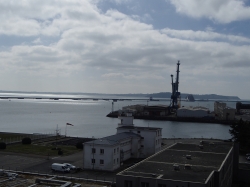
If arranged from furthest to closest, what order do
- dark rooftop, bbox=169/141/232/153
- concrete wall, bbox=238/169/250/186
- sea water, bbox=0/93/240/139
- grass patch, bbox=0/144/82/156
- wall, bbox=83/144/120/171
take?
sea water, bbox=0/93/240/139, grass patch, bbox=0/144/82/156, wall, bbox=83/144/120/171, concrete wall, bbox=238/169/250/186, dark rooftop, bbox=169/141/232/153

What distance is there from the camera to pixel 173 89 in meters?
36.2

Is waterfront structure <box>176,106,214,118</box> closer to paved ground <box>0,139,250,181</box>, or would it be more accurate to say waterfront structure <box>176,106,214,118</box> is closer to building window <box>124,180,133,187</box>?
paved ground <box>0,139,250,181</box>

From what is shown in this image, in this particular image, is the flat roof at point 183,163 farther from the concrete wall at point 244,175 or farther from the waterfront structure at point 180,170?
the concrete wall at point 244,175

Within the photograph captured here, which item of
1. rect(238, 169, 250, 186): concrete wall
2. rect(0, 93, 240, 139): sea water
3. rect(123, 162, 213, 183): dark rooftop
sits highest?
rect(123, 162, 213, 183): dark rooftop

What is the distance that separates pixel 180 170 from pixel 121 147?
12.0ft

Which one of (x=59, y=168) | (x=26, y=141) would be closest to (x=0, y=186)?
(x=59, y=168)

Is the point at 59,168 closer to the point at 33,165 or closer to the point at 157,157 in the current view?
the point at 33,165

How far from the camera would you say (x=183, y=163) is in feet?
19.1

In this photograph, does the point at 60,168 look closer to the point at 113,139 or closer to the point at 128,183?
the point at 113,139

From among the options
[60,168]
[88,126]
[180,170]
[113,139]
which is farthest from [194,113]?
[180,170]

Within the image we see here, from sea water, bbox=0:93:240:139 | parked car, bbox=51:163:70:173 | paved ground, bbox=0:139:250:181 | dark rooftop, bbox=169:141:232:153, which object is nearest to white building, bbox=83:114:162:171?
paved ground, bbox=0:139:250:181

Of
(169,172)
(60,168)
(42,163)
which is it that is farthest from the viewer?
(42,163)

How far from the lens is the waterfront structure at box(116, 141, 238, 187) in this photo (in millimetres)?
4520

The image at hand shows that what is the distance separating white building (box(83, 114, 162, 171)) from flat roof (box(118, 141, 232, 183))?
157 centimetres
